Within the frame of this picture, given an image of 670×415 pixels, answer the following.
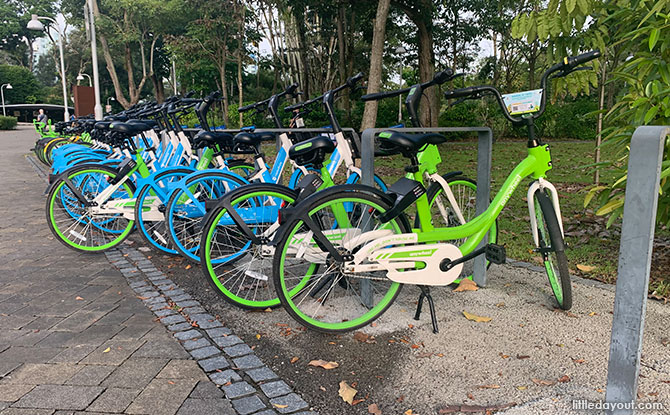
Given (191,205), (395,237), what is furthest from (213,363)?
(191,205)

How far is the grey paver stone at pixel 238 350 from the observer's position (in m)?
2.86

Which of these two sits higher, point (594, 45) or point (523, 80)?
point (523, 80)

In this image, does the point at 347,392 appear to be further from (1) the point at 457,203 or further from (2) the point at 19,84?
(2) the point at 19,84

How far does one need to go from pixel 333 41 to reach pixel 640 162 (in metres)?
19.7

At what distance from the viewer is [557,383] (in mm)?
2486

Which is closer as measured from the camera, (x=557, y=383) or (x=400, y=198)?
(x=557, y=383)

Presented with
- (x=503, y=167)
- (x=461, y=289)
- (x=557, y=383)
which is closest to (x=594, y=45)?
(x=461, y=289)

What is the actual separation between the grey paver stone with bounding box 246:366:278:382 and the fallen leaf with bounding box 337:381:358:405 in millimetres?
352

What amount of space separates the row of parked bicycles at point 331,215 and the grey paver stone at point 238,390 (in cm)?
51

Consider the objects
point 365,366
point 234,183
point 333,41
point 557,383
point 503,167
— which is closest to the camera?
point 557,383

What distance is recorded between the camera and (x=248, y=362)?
277cm

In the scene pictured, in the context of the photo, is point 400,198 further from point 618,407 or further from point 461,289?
point 618,407

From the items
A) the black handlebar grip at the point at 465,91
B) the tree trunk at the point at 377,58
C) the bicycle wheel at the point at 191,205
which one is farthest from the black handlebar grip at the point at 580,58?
the tree trunk at the point at 377,58

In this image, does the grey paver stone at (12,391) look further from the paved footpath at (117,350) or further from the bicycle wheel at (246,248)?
the bicycle wheel at (246,248)
